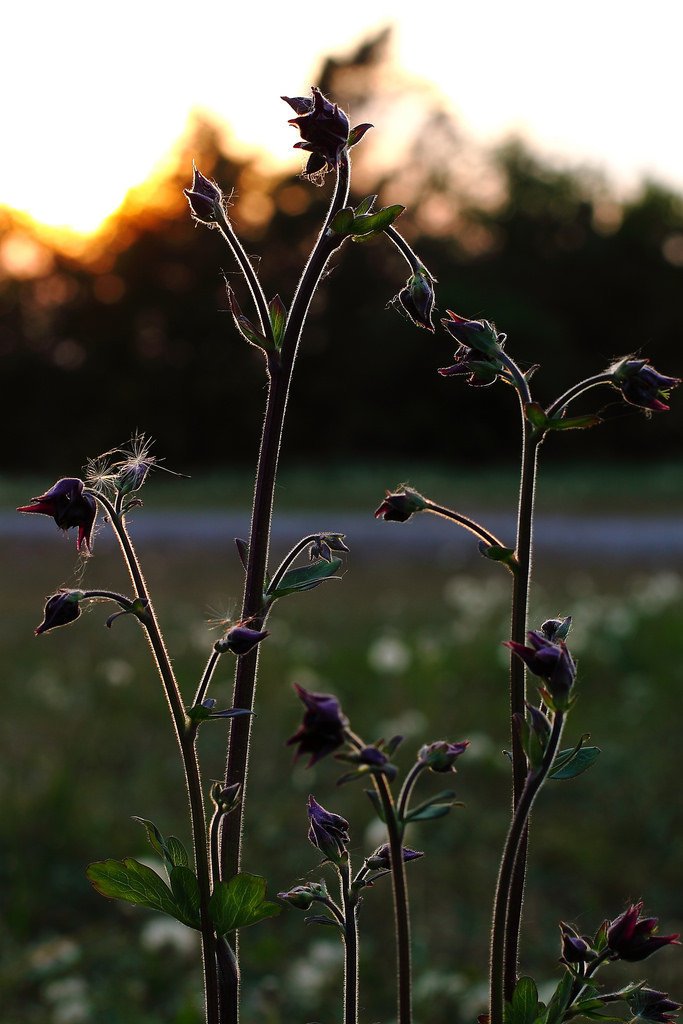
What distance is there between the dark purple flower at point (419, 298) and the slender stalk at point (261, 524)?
0.11 metres

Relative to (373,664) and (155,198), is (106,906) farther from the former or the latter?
(155,198)

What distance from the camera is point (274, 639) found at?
5.90 metres

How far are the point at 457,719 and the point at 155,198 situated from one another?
1818cm

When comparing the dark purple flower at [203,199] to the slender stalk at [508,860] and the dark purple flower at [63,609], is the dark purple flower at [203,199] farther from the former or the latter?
the slender stalk at [508,860]

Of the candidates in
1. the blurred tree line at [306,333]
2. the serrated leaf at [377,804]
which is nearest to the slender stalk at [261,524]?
the serrated leaf at [377,804]

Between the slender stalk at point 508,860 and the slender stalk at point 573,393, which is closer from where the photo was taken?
the slender stalk at point 508,860

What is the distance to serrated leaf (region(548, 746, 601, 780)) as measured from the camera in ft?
2.80

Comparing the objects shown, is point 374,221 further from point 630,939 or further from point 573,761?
point 630,939

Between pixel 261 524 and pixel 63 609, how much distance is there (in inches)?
7.2

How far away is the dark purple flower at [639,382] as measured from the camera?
896 mm

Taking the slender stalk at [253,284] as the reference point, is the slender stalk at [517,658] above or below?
below

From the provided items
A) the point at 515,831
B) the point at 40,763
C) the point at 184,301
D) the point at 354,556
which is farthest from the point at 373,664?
the point at 184,301

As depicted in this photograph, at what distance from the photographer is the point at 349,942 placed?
840 mm

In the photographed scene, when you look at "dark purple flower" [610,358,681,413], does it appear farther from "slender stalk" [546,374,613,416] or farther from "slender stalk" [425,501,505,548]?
"slender stalk" [425,501,505,548]
